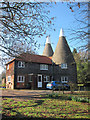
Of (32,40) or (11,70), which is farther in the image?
(11,70)

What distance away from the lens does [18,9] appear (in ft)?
15.8

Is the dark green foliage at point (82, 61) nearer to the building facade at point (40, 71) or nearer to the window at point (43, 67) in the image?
the building facade at point (40, 71)

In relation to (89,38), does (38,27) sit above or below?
A: above

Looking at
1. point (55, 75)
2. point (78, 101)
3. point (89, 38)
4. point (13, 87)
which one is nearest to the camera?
point (89, 38)

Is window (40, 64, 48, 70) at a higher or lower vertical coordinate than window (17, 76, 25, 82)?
higher

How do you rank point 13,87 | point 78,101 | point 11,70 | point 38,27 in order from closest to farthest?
point 38,27, point 78,101, point 13,87, point 11,70

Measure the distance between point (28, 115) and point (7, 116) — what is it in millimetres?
715

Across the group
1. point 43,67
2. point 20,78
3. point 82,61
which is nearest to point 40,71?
point 43,67

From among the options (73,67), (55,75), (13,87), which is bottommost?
(13,87)

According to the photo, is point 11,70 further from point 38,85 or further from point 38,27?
point 38,27

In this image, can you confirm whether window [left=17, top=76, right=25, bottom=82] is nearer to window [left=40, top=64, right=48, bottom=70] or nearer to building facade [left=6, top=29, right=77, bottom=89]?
building facade [left=6, top=29, right=77, bottom=89]

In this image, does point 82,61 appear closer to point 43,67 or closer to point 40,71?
point 40,71

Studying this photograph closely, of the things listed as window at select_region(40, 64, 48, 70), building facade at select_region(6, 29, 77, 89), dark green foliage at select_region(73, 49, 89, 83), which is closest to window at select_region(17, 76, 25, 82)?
building facade at select_region(6, 29, 77, 89)

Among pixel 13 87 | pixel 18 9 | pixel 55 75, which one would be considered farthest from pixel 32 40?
pixel 55 75
